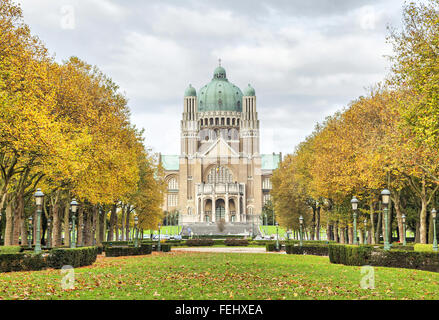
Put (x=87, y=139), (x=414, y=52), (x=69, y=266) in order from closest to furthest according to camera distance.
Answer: (x=69, y=266), (x=414, y=52), (x=87, y=139)

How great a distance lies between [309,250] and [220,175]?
80.8 m

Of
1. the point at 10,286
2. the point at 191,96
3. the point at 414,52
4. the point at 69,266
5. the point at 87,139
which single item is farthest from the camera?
the point at 191,96

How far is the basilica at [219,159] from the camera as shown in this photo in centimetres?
11075

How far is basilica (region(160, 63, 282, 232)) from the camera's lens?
11075cm

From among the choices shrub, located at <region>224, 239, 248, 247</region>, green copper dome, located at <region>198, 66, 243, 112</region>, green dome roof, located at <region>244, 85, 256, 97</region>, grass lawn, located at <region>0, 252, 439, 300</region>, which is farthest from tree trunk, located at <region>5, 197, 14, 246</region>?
green copper dome, located at <region>198, 66, 243, 112</region>

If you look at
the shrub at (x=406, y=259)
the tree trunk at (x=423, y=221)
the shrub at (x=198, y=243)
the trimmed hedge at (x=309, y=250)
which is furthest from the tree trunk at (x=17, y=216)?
the shrub at (x=198, y=243)

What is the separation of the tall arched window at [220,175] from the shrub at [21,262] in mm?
95749

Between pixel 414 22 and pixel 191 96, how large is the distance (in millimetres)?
101008

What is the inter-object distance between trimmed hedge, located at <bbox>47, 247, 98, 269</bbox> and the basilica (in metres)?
80.7

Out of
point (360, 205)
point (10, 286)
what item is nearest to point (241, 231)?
point (360, 205)

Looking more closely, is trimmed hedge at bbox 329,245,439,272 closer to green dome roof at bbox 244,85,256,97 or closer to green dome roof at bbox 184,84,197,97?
green dome roof at bbox 244,85,256,97
